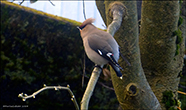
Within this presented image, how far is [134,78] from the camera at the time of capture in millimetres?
1283

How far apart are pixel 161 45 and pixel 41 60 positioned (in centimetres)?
125

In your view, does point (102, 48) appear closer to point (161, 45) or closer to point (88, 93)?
point (88, 93)

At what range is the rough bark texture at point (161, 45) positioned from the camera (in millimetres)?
1361

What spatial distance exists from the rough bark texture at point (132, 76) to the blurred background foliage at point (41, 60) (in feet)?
2.06

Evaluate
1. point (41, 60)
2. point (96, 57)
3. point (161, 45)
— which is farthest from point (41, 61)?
point (161, 45)

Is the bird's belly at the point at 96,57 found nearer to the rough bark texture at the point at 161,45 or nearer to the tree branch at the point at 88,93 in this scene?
the tree branch at the point at 88,93

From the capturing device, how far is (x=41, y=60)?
182 cm

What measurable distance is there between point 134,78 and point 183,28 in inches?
28.1

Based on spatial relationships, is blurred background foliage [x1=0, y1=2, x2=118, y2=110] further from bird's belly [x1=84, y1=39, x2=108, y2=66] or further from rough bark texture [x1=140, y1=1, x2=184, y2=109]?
bird's belly [x1=84, y1=39, x2=108, y2=66]

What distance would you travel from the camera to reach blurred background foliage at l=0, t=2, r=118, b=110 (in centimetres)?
171

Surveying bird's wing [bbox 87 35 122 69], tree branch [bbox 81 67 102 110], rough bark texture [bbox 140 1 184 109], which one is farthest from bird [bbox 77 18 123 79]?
rough bark texture [bbox 140 1 184 109]

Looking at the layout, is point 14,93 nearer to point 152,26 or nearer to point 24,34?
point 24,34

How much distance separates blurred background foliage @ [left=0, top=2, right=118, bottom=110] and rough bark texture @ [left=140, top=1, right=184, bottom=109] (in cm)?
63

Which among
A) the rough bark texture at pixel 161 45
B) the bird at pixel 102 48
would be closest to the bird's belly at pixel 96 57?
the bird at pixel 102 48
